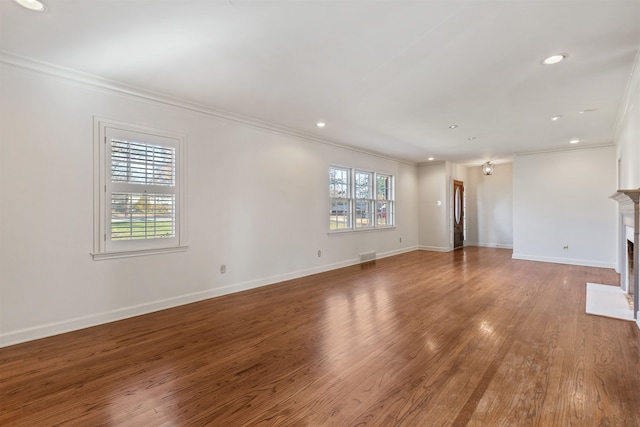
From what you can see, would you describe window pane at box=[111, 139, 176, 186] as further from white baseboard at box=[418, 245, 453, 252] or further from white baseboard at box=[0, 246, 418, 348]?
white baseboard at box=[418, 245, 453, 252]

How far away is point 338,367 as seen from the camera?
7.95 feet

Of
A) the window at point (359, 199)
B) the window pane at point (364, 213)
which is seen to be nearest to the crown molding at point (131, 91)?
the window at point (359, 199)

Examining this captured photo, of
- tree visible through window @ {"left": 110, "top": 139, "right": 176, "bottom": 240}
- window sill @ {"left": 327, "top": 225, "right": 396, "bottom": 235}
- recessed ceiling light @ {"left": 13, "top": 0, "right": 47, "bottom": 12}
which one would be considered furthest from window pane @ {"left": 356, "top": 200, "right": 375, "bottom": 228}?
recessed ceiling light @ {"left": 13, "top": 0, "right": 47, "bottom": 12}

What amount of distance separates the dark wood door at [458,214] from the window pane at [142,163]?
26.3 ft

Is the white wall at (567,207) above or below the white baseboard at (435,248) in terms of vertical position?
above

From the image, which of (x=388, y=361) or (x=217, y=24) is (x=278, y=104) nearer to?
(x=217, y=24)

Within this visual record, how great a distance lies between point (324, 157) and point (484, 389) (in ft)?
15.6

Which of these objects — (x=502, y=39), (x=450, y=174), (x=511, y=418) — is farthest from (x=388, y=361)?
(x=450, y=174)

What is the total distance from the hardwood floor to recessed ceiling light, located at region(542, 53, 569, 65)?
2.61 metres

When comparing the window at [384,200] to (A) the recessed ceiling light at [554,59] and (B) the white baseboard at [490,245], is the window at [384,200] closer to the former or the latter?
(B) the white baseboard at [490,245]

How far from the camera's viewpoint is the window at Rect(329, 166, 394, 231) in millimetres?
6488

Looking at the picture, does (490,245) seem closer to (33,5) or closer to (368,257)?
(368,257)

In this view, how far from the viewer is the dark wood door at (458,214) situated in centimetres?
927

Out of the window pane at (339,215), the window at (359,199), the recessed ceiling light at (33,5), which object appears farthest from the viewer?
the window at (359,199)
